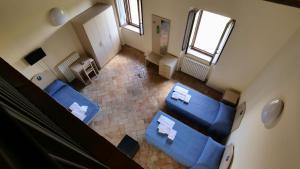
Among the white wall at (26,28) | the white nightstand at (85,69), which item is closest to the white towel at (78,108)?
the white nightstand at (85,69)

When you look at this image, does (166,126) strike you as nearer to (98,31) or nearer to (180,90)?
(180,90)

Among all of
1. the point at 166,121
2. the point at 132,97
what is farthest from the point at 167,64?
the point at 166,121

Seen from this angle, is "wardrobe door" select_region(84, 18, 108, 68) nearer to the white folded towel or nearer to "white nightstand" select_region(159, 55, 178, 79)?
"white nightstand" select_region(159, 55, 178, 79)

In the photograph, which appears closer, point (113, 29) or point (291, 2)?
point (291, 2)

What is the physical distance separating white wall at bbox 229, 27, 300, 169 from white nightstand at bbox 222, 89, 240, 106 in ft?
2.95

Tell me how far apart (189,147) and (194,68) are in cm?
222

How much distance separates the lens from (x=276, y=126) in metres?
2.09

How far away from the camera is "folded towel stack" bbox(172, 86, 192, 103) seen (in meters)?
4.31

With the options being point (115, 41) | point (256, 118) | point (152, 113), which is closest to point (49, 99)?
point (256, 118)

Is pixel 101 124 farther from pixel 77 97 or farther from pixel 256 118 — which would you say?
pixel 256 118

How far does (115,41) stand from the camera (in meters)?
5.67

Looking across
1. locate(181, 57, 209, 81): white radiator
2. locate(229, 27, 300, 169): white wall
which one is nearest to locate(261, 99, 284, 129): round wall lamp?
locate(229, 27, 300, 169): white wall

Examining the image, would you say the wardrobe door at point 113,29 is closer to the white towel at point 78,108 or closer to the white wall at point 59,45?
the white wall at point 59,45

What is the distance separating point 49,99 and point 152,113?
148 inches
